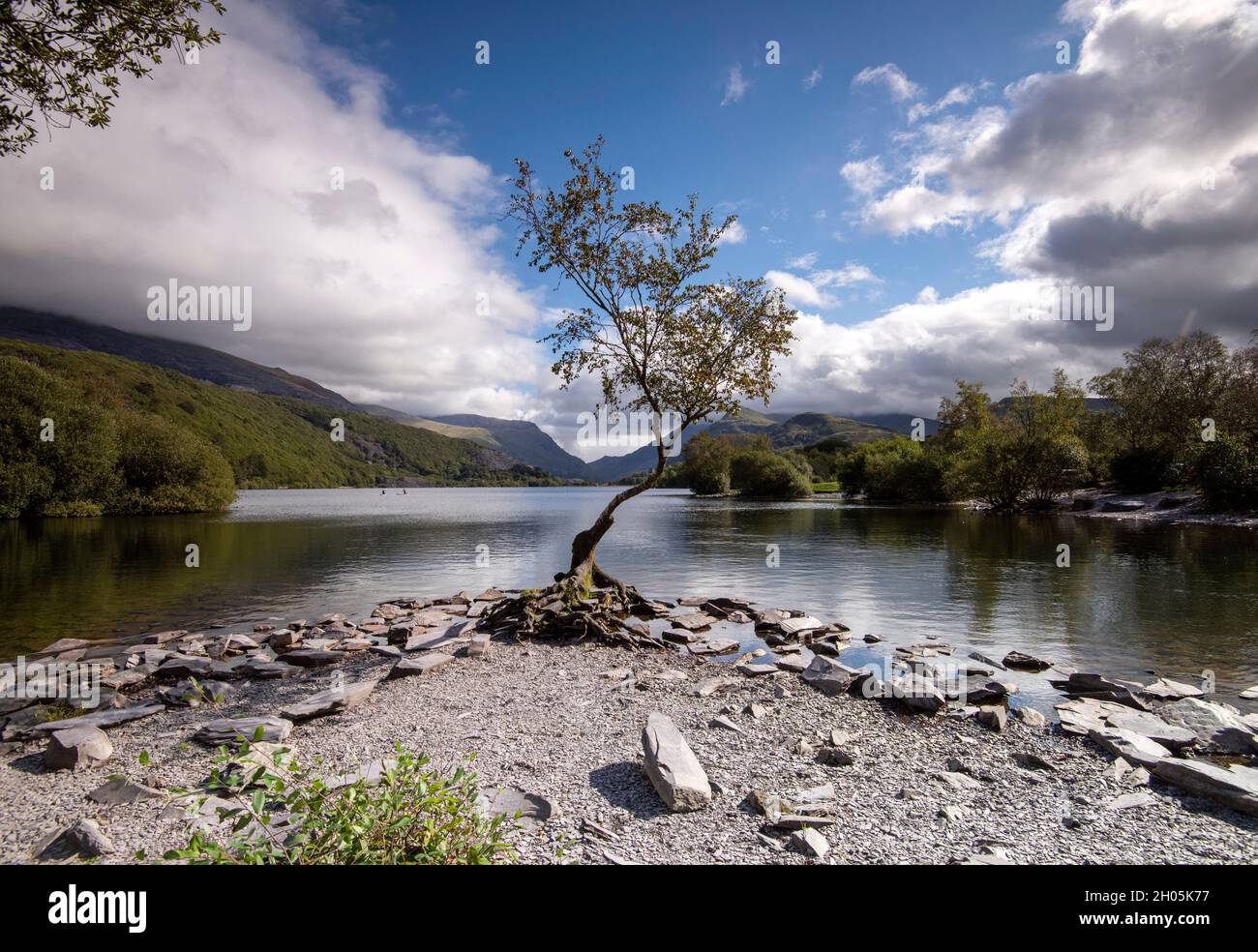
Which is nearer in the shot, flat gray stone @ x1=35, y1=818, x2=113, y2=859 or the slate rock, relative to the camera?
flat gray stone @ x1=35, y1=818, x2=113, y2=859

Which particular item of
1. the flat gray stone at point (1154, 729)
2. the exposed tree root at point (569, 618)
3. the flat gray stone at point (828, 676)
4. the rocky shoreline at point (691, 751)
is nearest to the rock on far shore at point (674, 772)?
the rocky shoreline at point (691, 751)

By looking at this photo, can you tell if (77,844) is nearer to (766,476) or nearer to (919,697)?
(919,697)

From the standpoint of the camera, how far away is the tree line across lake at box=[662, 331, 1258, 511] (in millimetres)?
72438

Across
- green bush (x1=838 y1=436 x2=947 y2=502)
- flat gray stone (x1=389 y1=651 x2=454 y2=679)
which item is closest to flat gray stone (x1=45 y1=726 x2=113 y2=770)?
flat gray stone (x1=389 y1=651 x2=454 y2=679)

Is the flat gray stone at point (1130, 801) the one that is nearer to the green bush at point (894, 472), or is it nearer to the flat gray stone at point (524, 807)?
the flat gray stone at point (524, 807)

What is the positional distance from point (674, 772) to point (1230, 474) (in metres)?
88.1

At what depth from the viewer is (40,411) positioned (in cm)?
7619

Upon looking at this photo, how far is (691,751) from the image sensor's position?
948 centimetres

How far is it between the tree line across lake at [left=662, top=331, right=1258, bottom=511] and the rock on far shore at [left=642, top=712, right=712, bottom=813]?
87.0m

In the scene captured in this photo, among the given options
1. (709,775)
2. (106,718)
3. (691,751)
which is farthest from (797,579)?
(106,718)

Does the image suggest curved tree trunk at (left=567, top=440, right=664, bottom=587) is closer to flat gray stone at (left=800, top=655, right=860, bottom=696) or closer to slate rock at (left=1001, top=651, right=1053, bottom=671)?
flat gray stone at (left=800, top=655, right=860, bottom=696)

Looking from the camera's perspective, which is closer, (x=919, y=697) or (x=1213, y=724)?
(x=1213, y=724)
